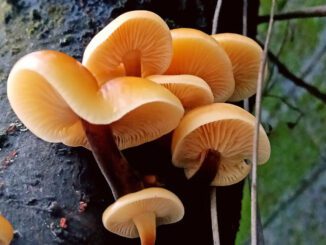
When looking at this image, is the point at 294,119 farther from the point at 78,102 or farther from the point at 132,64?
the point at 78,102

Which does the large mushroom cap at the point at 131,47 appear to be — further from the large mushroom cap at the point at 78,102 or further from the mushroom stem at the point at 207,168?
the mushroom stem at the point at 207,168

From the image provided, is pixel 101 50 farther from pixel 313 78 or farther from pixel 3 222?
pixel 313 78

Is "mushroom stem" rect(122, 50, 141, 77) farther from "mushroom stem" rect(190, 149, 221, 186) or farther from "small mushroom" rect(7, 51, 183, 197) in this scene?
"mushroom stem" rect(190, 149, 221, 186)

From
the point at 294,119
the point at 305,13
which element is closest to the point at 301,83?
the point at 305,13

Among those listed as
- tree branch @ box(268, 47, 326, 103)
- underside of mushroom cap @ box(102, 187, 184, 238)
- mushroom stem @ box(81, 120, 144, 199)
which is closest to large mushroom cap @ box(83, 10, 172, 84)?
mushroom stem @ box(81, 120, 144, 199)

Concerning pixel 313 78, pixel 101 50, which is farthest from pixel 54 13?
pixel 313 78
